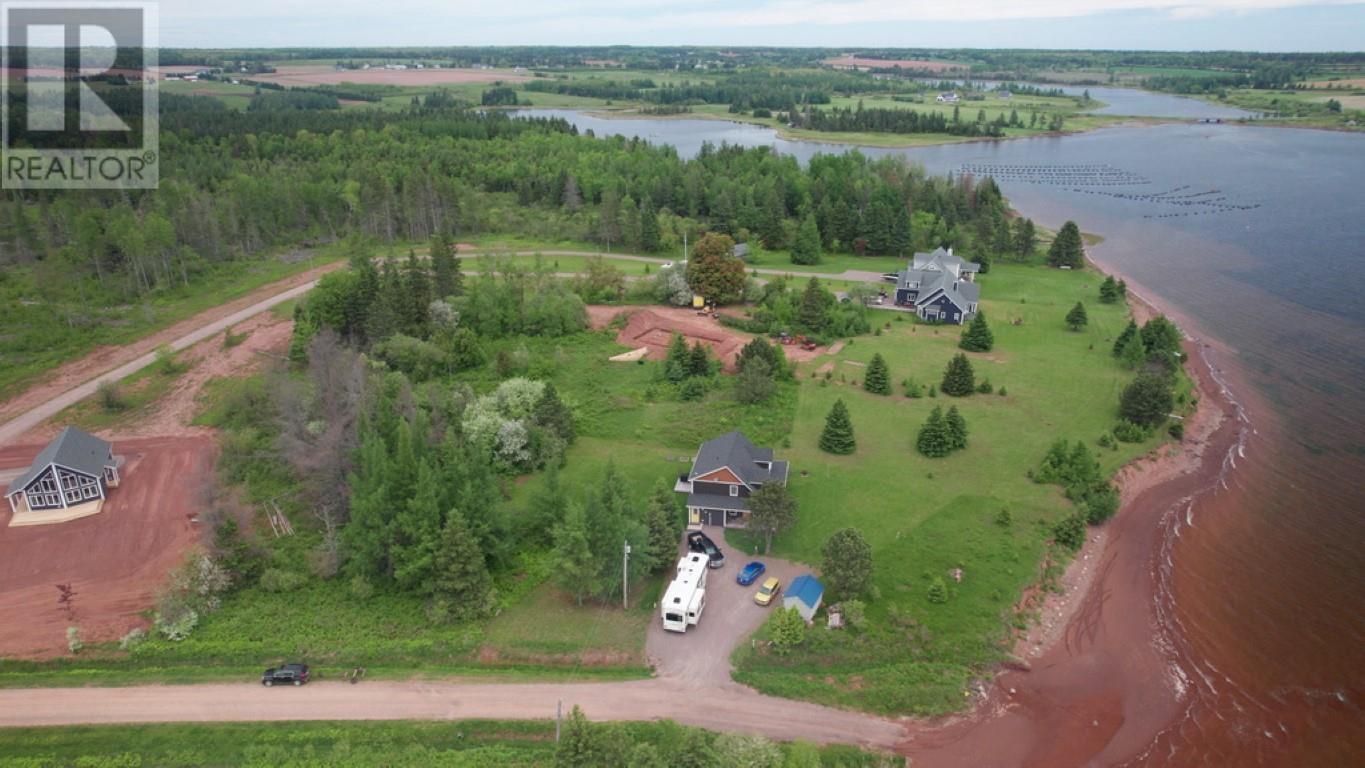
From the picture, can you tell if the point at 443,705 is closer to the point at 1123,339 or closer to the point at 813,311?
the point at 813,311

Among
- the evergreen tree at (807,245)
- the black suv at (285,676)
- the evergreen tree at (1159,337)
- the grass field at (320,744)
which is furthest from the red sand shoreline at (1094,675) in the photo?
the evergreen tree at (807,245)

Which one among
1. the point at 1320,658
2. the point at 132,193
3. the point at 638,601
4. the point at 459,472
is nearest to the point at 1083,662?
the point at 1320,658

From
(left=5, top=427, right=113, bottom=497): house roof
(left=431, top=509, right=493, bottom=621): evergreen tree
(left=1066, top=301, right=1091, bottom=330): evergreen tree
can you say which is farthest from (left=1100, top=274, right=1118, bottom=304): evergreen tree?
(left=5, top=427, right=113, bottom=497): house roof

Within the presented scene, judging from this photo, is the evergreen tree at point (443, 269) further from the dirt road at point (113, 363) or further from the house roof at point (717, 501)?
the house roof at point (717, 501)

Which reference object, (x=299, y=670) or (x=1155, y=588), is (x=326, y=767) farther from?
(x=1155, y=588)

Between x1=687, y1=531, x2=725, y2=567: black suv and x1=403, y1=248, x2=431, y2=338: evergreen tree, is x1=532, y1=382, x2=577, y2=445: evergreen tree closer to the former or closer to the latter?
x1=687, y1=531, x2=725, y2=567: black suv

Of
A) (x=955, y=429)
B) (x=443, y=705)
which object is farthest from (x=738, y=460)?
(x=443, y=705)

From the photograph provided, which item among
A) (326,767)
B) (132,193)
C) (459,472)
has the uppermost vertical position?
(132,193)
